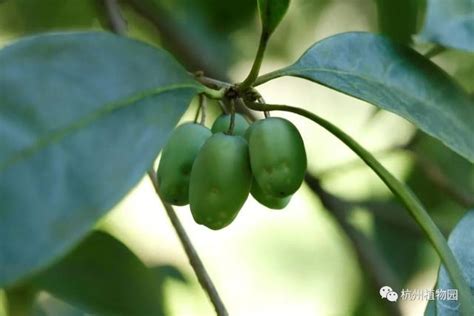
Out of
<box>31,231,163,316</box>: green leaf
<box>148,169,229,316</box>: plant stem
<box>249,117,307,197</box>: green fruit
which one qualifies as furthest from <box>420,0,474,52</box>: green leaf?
<box>31,231,163,316</box>: green leaf

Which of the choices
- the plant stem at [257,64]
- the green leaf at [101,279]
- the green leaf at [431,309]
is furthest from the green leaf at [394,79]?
the green leaf at [101,279]

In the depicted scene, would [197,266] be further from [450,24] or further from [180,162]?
[450,24]

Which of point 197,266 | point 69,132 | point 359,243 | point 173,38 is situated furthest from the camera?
point 173,38

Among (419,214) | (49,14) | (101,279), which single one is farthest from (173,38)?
(419,214)

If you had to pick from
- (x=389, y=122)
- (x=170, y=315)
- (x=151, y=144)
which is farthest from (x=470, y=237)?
(x=389, y=122)

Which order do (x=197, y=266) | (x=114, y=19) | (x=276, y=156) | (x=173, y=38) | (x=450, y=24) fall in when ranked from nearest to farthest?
(x=276, y=156), (x=450, y=24), (x=197, y=266), (x=114, y=19), (x=173, y=38)

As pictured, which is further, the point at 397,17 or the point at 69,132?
the point at 397,17
